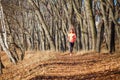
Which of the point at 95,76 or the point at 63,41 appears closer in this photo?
the point at 95,76

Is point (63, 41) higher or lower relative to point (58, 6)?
lower

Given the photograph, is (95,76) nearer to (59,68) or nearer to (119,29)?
(59,68)

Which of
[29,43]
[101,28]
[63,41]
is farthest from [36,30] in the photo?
[101,28]

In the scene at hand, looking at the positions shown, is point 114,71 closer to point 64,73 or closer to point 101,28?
point 64,73

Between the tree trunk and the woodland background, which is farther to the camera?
the woodland background

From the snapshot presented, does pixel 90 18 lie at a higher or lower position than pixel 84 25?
higher

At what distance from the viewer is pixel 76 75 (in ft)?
42.0

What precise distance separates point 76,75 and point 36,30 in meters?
39.6

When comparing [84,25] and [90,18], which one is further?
[84,25]

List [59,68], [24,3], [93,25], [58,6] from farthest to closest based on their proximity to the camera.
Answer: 1. [24,3]
2. [58,6]
3. [93,25]
4. [59,68]

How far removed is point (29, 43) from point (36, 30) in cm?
280

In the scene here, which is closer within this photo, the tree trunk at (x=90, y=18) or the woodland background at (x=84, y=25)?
the tree trunk at (x=90, y=18)

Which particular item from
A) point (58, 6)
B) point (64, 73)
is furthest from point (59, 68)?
point (58, 6)

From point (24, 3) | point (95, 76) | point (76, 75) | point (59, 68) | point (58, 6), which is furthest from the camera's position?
point (24, 3)
